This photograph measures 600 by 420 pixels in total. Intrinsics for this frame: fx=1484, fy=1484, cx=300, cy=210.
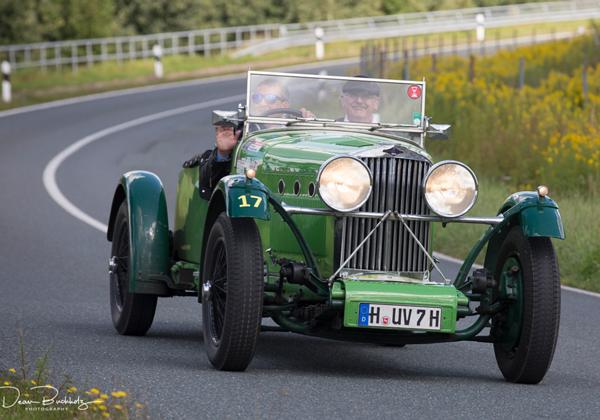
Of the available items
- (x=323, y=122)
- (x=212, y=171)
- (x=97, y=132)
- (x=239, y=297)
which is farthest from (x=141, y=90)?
(x=239, y=297)

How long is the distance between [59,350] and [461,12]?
56.5 m

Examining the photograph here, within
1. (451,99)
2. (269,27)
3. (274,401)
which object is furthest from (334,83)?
(269,27)

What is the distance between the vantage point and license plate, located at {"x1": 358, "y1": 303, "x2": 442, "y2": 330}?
7.54 meters

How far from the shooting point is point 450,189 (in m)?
7.95

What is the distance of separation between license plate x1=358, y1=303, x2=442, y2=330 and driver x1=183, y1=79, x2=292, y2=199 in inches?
77.2

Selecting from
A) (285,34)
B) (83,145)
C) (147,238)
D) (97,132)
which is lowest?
(285,34)

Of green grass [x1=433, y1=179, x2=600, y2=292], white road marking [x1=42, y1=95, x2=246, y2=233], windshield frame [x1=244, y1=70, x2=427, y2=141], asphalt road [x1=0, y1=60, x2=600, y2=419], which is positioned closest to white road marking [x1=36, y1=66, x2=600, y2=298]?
white road marking [x1=42, y1=95, x2=246, y2=233]

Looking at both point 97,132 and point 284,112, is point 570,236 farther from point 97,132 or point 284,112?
point 97,132

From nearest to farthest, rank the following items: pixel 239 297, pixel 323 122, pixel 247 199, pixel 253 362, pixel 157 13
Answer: pixel 239 297 < pixel 247 199 < pixel 253 362 < pixel 323 122 < pixel 157 13

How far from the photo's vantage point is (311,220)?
8273mm

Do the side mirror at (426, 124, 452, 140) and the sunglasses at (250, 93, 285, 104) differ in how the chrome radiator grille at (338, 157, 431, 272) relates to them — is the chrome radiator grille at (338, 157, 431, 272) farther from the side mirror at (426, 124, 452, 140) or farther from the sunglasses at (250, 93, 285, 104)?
the sunglasses at (250, 93, 285, 104)

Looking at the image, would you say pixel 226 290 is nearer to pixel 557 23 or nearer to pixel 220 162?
pixel 220 162

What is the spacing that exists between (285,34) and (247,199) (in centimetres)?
4790

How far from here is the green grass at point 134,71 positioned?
3841 cm
